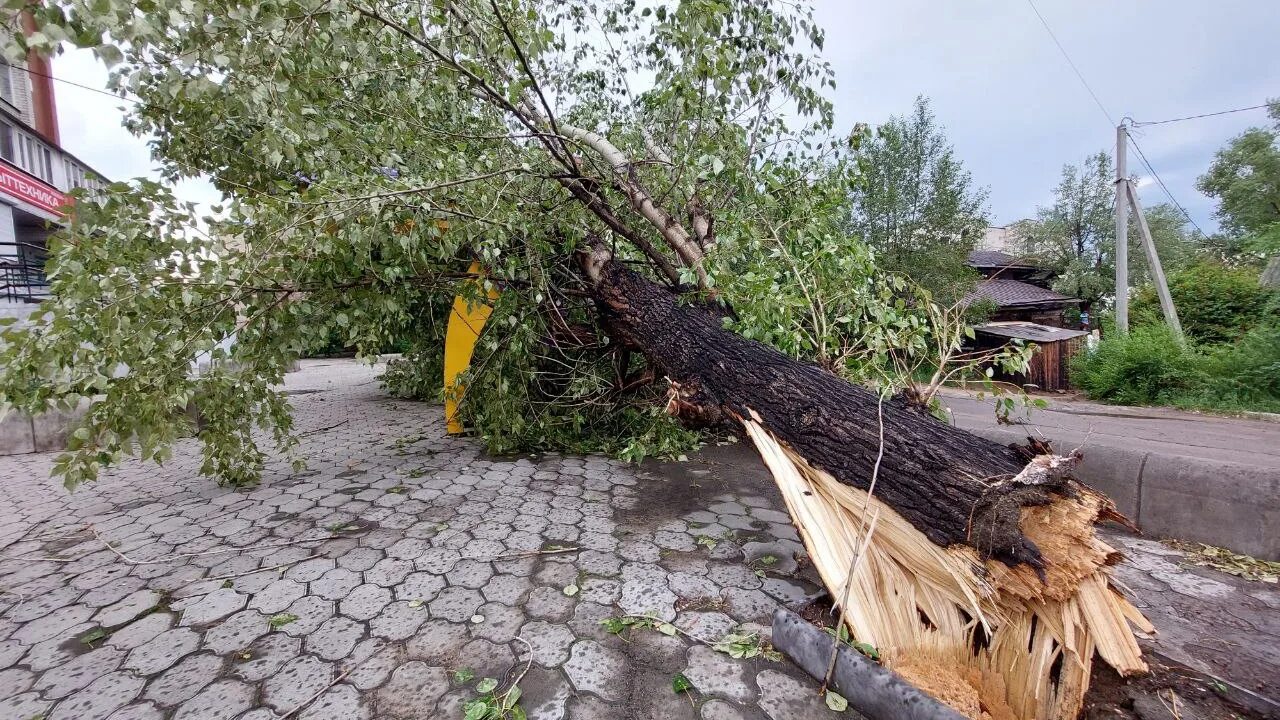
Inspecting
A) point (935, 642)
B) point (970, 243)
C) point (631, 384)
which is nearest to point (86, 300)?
point (631, 384)

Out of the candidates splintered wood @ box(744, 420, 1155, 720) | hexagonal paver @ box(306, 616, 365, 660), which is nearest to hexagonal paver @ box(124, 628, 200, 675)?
hexagonal paver @ box(306, 616, 365, 660)

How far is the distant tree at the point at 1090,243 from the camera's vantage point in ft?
64.4

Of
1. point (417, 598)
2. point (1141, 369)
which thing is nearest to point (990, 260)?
point (1141, 369)

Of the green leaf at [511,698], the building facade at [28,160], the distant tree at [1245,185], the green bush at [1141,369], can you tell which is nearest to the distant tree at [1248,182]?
the distant tree at [1245,185]

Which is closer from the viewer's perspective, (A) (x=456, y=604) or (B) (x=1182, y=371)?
(A) (x=456, y=604)

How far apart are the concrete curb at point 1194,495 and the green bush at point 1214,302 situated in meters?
9.05

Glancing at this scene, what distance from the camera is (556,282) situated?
384 centimetres

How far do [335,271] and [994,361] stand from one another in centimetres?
347

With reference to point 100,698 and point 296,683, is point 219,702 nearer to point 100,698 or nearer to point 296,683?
point 296,683

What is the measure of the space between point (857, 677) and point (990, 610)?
1.56ft

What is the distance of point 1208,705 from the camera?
138 centimetres

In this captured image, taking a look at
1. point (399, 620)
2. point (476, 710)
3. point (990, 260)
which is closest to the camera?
point (476, 710)

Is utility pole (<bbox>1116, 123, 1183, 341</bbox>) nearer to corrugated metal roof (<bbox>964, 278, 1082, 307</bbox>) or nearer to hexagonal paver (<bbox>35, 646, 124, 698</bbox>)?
corrugated metal roof (<bbox>964, 278, 1082, 307</bbox>)

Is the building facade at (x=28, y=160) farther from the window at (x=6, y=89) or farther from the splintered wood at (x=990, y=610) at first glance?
the splintered wood at (x=990, y=610)
